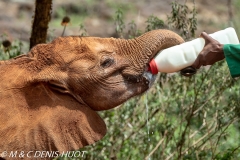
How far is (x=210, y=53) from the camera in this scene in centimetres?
430

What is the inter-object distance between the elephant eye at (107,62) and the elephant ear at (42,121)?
32cm

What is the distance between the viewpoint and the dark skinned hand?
4281 mm

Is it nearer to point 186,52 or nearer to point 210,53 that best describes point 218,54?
point 210,53

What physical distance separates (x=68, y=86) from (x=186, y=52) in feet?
2.78

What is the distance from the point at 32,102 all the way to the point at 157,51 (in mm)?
945

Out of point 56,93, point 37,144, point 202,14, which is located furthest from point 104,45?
point 202,14

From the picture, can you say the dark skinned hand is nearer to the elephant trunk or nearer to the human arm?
the human arm

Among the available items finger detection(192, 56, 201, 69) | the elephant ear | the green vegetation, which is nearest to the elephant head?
the elephant ear

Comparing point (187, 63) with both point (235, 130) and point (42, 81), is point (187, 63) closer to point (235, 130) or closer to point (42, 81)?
point (42, 81)

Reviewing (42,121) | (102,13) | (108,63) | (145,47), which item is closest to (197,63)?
(145,47)

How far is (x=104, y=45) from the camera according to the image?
470cm

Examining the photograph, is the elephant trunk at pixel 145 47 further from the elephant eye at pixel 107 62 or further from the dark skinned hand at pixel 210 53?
the dark skinned hand at pixel 210 53

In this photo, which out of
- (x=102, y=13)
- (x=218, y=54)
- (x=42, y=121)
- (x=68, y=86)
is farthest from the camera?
(x=102, y=13)

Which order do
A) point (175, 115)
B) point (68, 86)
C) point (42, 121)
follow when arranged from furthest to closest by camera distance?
point (175, 115) < point (68, 86) < point (42, 121)
